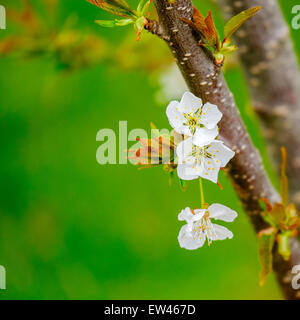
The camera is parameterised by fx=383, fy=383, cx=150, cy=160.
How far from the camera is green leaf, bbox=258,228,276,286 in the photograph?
1.16 ft

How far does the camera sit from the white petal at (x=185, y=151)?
312 mm

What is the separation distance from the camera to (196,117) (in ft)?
1.07

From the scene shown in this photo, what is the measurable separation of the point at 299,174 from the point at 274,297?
29.4 inches

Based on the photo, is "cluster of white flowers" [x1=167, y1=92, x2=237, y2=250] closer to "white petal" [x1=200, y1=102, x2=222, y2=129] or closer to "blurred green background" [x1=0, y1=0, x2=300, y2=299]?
"white petal" [x1=200, y1=102, x2=222, y2=129]

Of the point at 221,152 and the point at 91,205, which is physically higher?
the point at 91,205

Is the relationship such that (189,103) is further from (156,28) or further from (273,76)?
(273,76)

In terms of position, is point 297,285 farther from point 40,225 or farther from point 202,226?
point 40,225

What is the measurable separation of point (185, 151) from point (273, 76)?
0.90ft

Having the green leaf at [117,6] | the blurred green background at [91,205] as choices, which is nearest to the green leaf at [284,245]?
the green leaf at [117,6]

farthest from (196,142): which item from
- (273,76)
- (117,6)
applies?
(273,76)

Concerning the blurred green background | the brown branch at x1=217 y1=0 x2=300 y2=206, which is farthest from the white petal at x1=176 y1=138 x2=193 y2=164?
the blurred green background

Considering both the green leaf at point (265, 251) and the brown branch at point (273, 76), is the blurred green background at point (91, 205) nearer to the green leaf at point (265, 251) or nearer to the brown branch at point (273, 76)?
the brown branch at point (273, 76)

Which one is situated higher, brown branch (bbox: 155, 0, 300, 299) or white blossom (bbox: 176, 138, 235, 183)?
brown branch (bbox: 155, 0, 300, 299)

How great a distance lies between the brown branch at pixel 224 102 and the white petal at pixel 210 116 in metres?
0.02
